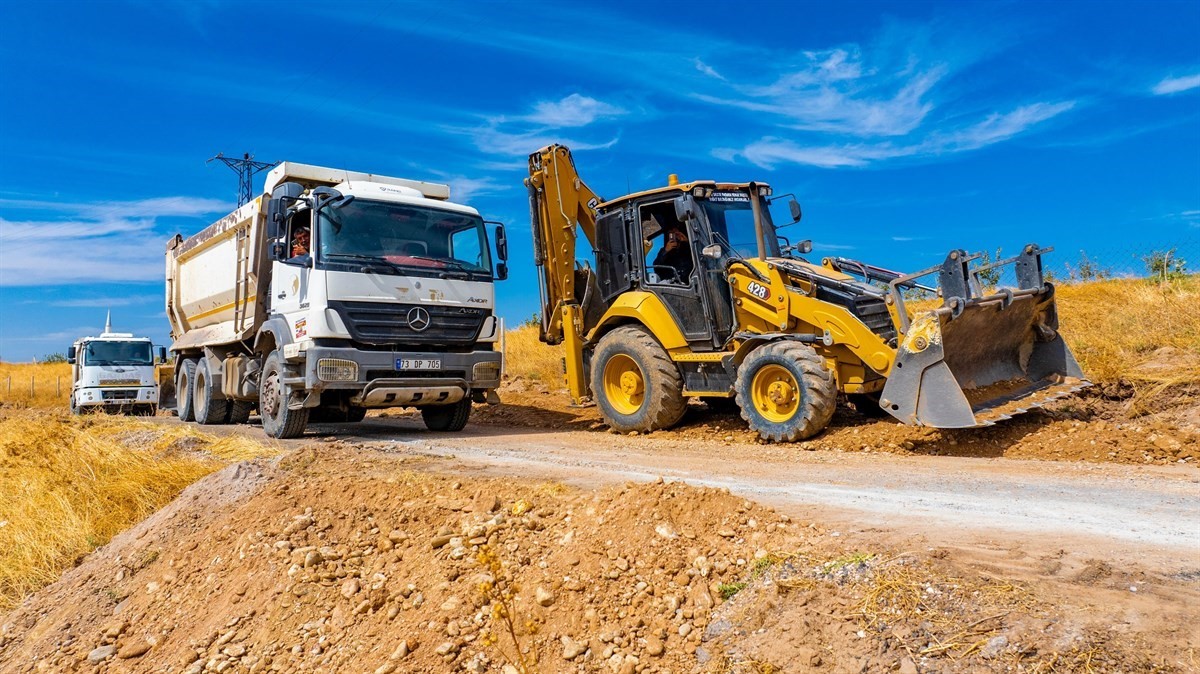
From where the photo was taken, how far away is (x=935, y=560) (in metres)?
3.35

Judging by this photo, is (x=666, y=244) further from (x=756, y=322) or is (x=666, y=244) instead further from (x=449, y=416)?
(x=449, y=416)

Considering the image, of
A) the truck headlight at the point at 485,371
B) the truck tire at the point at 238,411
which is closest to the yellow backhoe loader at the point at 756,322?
the truck headlight at the point at 485,371

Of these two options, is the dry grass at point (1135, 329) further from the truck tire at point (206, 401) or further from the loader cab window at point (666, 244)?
the truck tire at point (206, 401)

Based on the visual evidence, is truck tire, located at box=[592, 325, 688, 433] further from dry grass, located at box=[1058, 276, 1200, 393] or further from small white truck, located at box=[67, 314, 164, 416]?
small white truck, located at box=[67, 314, 164, 416]

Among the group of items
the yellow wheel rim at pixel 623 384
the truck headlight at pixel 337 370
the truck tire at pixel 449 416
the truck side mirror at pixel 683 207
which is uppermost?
the truck side mirror at pixel 683 207

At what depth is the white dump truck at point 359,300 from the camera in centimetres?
929

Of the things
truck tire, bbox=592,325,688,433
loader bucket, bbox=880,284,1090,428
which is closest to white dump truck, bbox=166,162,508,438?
truck tire, bbox=592,325,688,433

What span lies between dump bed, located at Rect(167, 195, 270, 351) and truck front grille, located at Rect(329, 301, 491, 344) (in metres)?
2.41

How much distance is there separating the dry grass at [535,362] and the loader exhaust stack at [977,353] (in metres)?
9.39

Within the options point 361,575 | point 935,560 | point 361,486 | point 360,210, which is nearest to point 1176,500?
point 935,560

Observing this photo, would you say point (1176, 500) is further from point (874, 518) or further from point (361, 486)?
point (361, 486)

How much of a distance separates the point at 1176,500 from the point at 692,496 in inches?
118

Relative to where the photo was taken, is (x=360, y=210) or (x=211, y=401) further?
(x=211, y=401)

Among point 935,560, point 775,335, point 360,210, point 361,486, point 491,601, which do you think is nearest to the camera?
point 935,560
